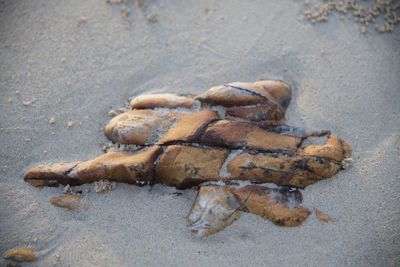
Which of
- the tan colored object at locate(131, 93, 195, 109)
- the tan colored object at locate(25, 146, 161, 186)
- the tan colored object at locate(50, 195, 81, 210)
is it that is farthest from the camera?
the tan colored object at locate(131, 93, 195, 109)

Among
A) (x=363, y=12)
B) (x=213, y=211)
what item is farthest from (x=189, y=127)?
(x=363, y=12)

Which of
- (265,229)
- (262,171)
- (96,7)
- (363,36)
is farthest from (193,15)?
(265,229)

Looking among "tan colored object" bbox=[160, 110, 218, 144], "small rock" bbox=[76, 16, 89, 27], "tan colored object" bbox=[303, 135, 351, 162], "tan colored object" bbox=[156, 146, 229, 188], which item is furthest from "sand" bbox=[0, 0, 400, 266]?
"tan colored object" bbox=[160, 110, 218, 144]

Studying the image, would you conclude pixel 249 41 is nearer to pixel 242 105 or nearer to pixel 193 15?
pixel 193 15

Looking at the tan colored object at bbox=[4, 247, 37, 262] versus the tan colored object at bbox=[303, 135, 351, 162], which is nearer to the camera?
the tan colored object at bbox=[4, 247, 37, 262]

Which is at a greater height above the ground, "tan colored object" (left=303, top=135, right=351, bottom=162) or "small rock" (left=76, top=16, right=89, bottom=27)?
"small rock" (left=76, top=16, right=89, bottom=27)

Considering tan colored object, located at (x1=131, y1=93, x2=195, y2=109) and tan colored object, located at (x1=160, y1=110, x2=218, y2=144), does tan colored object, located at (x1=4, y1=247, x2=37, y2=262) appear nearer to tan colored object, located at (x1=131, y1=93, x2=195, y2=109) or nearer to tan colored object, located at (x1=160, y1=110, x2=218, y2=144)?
tan colored object, located at (x1=160, y1=110, x2=218, y2=144)

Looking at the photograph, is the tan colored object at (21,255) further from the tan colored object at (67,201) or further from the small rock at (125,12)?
the small rock at (125,12)

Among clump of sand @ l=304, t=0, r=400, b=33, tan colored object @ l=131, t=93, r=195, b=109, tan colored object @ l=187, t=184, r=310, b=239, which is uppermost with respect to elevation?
clump of sand @ l=304, t=0, r=400, b=33

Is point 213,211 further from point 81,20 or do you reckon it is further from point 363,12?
point 363,12
